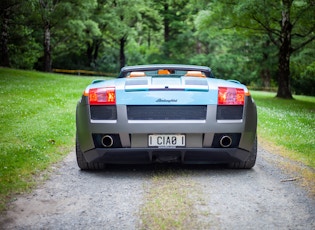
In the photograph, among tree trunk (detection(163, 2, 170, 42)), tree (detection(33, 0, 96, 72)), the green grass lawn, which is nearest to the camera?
the green grass lawn

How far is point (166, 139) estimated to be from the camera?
4969 millimetres

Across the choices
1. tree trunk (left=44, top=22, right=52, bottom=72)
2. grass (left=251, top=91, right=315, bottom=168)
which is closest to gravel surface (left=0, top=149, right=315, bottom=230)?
grass (left=251, top=91, right=315, bottom=168)

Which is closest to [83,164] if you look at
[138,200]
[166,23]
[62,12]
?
[138,200]

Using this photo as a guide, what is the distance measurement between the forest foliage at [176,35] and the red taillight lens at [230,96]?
1354 cm

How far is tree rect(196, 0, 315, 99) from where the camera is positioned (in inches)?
722

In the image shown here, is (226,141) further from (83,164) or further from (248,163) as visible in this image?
(83,164)

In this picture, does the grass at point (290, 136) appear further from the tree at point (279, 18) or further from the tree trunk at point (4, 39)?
the tree trunk at point (4, 39)

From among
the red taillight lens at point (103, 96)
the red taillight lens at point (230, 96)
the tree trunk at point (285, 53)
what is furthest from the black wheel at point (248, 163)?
the tree trunk at point (285, 53)

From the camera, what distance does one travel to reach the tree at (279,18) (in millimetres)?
18328

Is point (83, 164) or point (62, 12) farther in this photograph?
point (62, 12)

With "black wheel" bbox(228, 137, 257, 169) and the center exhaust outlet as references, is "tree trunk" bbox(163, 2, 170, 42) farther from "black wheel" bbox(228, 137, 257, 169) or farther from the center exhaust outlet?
the center exhaust outlet

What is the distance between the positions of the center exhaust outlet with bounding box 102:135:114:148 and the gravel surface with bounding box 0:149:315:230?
0.40 meters

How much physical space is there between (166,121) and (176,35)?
4734cm

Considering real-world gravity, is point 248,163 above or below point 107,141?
below
